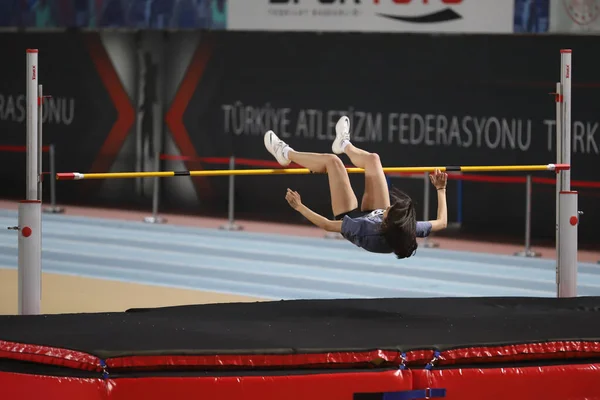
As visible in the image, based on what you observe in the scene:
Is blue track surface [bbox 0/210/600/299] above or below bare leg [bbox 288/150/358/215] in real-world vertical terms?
below

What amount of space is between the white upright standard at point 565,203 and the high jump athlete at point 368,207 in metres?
1.16

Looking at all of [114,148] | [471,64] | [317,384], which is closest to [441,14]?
[471,64]

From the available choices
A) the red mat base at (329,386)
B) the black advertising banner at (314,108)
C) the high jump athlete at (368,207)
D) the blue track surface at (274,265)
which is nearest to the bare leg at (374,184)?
the high jump athlete at (368,207)

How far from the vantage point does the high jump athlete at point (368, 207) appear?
22.9 ft

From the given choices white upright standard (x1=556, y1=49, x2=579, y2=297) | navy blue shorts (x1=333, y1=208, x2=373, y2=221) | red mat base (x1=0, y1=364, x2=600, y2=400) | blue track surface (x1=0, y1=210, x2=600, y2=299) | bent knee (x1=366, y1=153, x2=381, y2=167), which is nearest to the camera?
red mat base (x1=0, y1=364, x2=600, y2=400)

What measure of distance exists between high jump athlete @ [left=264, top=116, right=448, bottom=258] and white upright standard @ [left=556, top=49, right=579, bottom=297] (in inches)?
45.6

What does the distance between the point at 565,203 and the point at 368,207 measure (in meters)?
1.58

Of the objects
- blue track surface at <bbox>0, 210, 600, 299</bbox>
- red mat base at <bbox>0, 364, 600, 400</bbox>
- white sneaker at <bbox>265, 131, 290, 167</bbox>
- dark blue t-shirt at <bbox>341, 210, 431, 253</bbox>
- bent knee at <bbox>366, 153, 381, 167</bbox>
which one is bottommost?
red mat base at <bbox>0, 364, 600, 400</bbox>

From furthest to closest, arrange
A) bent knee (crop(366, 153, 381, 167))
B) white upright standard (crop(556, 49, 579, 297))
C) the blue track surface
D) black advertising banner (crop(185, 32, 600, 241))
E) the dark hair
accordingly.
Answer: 1. black advertising banner (crop(185, 32, 600, 241))
2. the blue track surface
3. white upright standard (crop(556, 49, 579, 297))
4. bent knee (crop(366, 153, 381, 167))
5. the dark hair

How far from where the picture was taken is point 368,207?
289 inches

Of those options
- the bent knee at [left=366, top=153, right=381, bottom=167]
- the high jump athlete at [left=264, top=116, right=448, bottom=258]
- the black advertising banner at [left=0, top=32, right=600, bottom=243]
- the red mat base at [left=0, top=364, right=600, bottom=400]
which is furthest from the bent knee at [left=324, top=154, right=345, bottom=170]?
the black advertising banner at [left=0, top=32, right=600, bottom=243]

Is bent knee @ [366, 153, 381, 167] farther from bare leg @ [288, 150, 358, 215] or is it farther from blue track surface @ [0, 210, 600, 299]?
blue track surface @ [0, 210, 600, 299]

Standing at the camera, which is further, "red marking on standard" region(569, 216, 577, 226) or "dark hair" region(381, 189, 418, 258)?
"red marking on standard" region(569, 216, 577, 226)

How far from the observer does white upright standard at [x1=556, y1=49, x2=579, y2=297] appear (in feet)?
26.8
